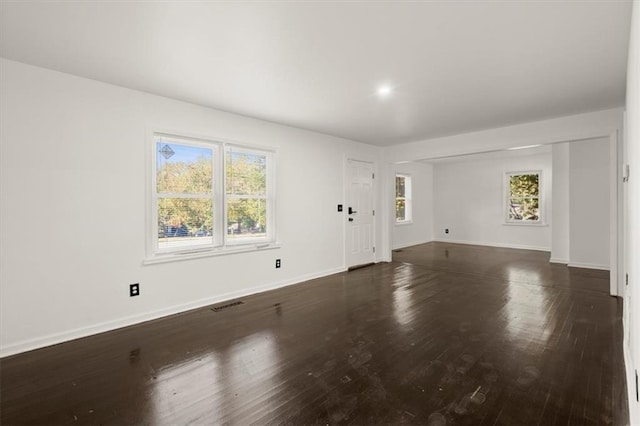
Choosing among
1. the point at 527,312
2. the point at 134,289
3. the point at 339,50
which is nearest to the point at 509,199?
the point at 527,312

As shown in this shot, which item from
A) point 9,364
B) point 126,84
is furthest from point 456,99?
point 9,364

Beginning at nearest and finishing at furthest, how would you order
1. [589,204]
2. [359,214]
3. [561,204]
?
[589,204] → [359,214] → [561,204]

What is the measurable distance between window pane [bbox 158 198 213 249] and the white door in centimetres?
267

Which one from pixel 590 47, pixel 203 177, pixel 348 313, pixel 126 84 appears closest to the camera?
pixel 590 47

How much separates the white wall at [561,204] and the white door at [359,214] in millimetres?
3805

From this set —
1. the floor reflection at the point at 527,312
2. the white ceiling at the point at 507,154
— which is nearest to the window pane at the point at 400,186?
the white ceiling at the point at 507,154

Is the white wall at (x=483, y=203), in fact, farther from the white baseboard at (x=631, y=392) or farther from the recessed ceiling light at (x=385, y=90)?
the recessed ceiling light at (x=385, y=90)

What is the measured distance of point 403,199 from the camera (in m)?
8.79

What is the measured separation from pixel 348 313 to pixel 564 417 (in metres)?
2.06

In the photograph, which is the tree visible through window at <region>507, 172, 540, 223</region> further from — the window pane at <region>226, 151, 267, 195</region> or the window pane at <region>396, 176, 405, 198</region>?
the window pane at <region>226, 151, 267, 195</region>

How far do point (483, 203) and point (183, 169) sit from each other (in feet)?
26.7

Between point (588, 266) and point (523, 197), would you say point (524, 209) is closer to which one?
point (523, 197)

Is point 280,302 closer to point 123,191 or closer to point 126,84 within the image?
point 123,191

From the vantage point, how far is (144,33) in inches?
87.7
